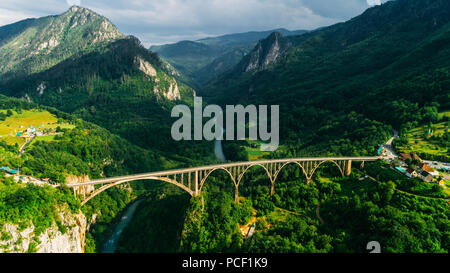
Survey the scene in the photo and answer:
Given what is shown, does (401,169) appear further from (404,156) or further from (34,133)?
(34,133)

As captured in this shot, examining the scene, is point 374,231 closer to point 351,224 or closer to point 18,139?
point 351,224

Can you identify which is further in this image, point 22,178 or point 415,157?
point 415,157

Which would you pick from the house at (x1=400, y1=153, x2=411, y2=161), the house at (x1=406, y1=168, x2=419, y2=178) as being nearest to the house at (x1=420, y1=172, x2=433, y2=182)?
the house at (x1=406, y1=168, x2=419, y2=178)

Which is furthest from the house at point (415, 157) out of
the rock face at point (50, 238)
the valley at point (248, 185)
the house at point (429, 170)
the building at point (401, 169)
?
the rock face at point (50, 238)

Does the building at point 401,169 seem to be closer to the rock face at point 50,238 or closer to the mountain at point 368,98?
the mountain at point 368,98

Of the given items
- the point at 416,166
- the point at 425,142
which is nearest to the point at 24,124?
the point at 416,166
